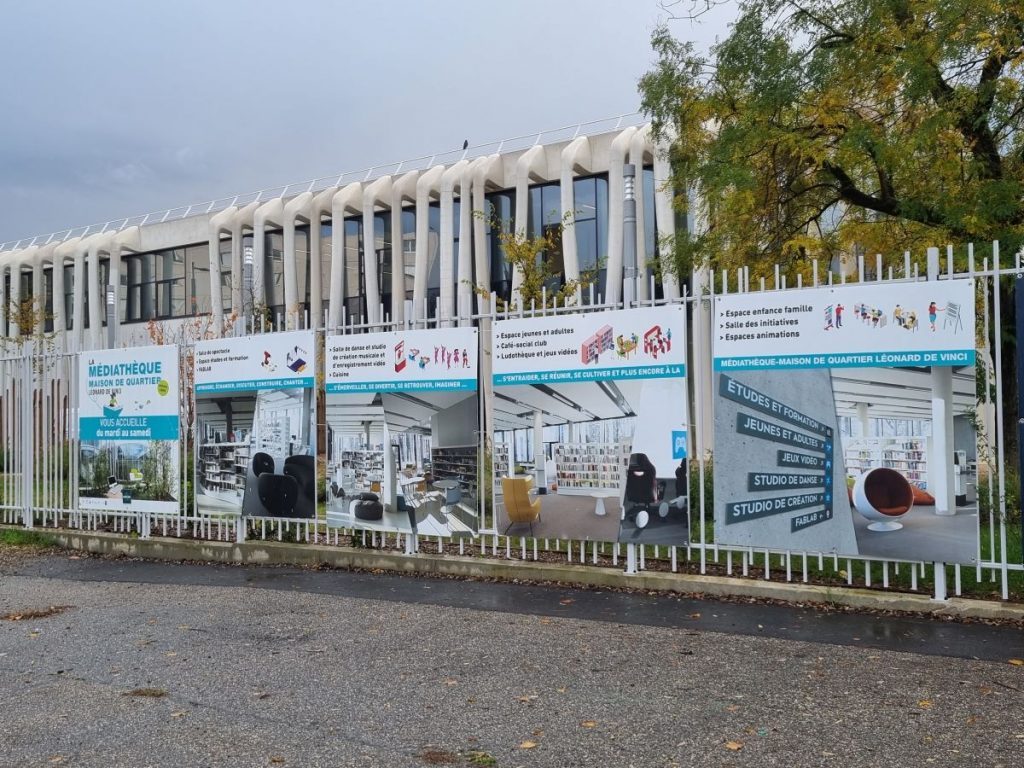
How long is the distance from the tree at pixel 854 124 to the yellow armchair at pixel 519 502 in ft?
12.6

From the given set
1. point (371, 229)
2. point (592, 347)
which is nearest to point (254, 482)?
point (592, 347)

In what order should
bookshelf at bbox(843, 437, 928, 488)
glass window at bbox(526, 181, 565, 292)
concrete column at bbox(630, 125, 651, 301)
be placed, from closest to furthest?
bookshelf at bbox(843, 437, 928, 488) → concrete column at bbox(630, 125, 651, 301) → glass window at bbox(526, 181, 565, 292)

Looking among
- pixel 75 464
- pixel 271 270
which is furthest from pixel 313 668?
pixel 271 270

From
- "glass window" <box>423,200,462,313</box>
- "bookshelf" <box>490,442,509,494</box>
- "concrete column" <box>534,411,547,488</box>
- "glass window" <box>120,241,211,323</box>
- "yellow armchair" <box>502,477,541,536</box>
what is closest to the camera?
"concrete column" <box>534,411,547,488</box>

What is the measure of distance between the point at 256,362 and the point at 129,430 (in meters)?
2.35

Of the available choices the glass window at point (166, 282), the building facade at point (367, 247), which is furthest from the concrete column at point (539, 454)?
the glass window at point (166, 282)

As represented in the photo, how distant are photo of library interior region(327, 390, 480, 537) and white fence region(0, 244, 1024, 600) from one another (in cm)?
29

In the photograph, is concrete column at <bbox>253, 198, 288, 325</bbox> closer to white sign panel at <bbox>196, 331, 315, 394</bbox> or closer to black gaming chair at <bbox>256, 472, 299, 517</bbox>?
white sign panel at <bbox>196, 331, 315, 394</bbox>

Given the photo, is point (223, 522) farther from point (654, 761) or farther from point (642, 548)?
point (654, 761)

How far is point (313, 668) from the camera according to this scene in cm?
598

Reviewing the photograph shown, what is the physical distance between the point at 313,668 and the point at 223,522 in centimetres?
552

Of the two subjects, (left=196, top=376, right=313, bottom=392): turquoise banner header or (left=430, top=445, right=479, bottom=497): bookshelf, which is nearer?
(left=430, top=445, right=479, bottom=497): bookshelf

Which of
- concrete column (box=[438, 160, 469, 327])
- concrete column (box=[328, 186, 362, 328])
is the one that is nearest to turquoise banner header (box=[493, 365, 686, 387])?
concrete column (box=[438, 160, 469, 327])

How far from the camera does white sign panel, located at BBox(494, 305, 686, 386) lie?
8.03 metres
